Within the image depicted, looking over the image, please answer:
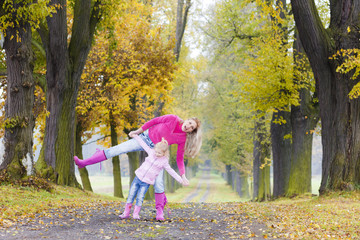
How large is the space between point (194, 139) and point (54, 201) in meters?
4.31

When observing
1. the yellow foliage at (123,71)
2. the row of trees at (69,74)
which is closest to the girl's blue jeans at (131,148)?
the row of trees at (69,74)

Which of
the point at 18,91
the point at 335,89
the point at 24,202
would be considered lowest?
the point at 24,202

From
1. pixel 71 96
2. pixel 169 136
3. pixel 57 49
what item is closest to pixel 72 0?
pixel 57 49

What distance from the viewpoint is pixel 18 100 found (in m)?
9.62

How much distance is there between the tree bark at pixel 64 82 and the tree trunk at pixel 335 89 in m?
6.67

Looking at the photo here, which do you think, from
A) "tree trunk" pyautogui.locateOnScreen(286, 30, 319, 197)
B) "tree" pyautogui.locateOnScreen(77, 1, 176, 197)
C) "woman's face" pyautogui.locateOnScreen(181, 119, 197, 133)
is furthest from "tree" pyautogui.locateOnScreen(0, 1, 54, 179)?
"tree trunk" pyautogui.locateOnScreen(286, 30, 319, 197)

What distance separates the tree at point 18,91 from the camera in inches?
373

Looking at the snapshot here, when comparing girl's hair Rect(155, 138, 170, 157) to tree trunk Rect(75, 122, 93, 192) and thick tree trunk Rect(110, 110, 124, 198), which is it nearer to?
tree trunk Rect(75, 122, 93, 192)

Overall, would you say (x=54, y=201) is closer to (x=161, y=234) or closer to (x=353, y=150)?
(x=161, y=234)

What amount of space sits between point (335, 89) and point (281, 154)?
6188mm

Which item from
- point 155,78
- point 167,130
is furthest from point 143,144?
point 155,78

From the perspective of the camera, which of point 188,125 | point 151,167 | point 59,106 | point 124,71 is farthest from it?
point 124,71

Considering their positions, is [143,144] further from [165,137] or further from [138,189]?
[138,189]

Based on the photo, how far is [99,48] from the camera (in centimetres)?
1780
